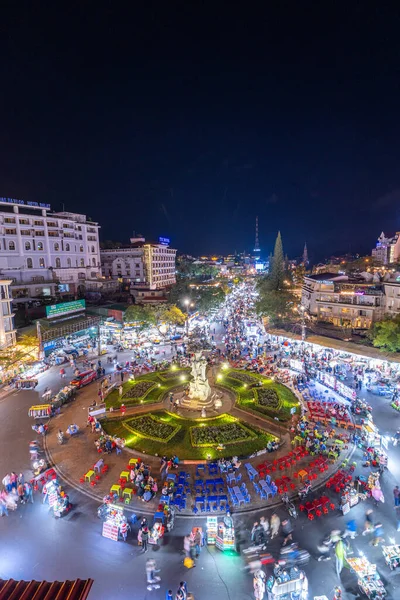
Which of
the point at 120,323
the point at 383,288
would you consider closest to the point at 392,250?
the point at 383,288

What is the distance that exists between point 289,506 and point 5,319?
3338cm

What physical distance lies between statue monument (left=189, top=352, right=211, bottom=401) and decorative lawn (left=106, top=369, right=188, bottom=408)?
2944 mm

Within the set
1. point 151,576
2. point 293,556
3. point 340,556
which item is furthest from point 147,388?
point 340,556

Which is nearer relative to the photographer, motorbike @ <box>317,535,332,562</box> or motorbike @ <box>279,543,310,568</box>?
motorbike @ <box>279,543,310,568</box>

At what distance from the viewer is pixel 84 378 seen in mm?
28750

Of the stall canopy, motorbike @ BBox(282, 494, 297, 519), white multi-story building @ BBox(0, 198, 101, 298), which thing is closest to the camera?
the stall canopy

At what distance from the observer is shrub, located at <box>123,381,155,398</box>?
81.8ft

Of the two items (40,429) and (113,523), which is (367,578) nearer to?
(113,523)

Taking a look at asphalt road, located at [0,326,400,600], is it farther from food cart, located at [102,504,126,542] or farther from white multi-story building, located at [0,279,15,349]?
white multi-story building, located at [0,279,15,349]

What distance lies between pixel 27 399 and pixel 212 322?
3747cm

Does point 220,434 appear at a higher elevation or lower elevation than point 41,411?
lower

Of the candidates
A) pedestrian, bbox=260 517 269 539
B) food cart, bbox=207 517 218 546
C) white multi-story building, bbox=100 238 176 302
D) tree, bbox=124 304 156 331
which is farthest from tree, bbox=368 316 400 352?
white multi-story building, bbox=100 238 176 302

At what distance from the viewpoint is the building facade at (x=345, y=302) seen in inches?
1801

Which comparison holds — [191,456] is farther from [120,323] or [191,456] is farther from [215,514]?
[120,323]
